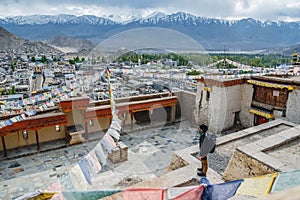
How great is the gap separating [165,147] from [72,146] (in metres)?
4.39

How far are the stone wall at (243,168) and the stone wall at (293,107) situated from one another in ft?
20.6

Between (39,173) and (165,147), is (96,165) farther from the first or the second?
(165,147)

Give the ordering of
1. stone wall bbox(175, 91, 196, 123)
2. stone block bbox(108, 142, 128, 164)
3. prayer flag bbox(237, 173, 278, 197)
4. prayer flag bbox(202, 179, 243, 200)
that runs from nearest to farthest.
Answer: prayer flag bbox(237, 173, 278, 197) → prayer flag bbox(202, 179, 243, 200) → stone block bbox(108, 142, 128, 164) → stone wall bbox(175, 91, 196, 123)

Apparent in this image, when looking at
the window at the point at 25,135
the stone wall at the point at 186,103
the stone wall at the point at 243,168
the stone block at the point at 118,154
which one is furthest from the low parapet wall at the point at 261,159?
the window at the point at 25,135

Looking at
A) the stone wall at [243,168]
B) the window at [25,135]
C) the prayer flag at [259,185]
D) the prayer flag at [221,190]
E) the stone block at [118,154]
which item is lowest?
the stone block at [118,154]

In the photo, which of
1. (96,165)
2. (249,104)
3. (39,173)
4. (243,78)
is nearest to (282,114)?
(249,104)

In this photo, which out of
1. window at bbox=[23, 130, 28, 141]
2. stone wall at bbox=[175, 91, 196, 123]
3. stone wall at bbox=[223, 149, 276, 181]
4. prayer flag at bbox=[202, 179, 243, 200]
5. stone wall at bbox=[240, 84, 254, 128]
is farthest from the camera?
stone wall at bbox=[175, 91, 196, 123]

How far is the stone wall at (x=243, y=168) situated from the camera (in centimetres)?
510

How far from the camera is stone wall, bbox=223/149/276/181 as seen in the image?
510 cm

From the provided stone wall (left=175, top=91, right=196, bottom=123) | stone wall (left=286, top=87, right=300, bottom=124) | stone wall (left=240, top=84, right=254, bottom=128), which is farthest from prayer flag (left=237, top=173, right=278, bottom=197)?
stone wall (left=175, top=91, right=196, bottom=123)

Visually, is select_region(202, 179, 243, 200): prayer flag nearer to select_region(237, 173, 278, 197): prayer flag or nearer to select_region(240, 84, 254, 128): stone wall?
select_region(237, 173, 278, 197): prayer flag

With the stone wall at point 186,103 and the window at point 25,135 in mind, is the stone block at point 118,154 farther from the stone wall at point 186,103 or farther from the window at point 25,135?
the stone wall at point 186,103

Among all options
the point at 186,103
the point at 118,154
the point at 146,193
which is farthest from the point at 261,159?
the point at 186,103

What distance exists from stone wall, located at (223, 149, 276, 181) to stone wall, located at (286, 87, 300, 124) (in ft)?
20.6
